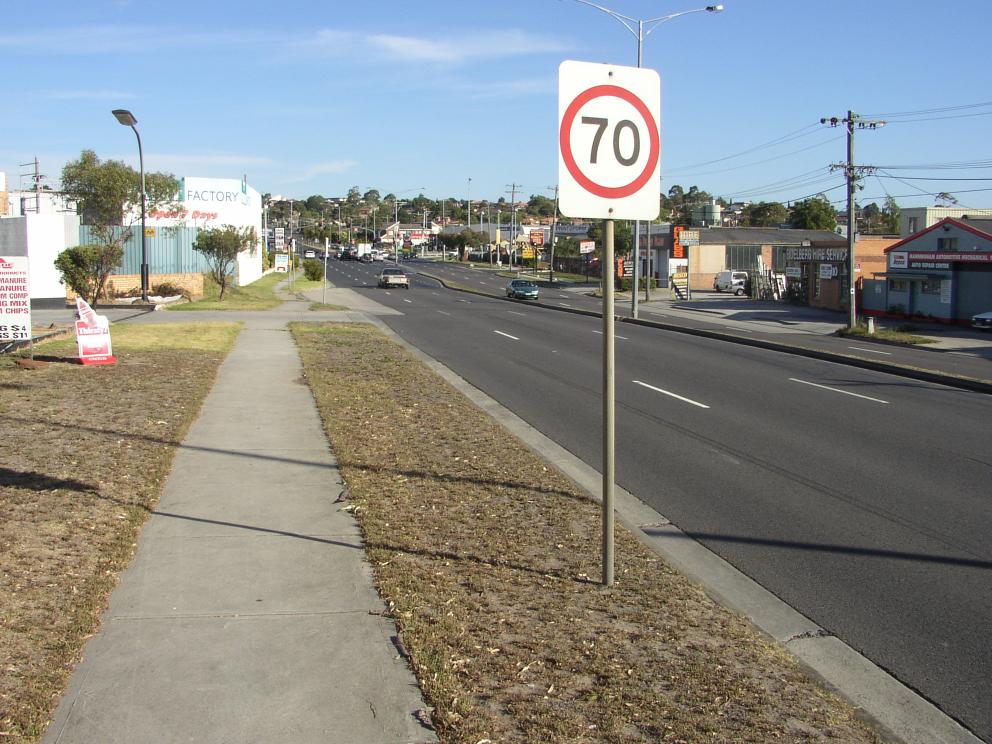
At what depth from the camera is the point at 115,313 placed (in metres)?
32.5

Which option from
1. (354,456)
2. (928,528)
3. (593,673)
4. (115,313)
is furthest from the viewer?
(115,313)

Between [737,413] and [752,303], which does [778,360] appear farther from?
[752,303]

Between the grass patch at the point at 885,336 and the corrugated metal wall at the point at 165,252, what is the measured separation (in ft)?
92.1

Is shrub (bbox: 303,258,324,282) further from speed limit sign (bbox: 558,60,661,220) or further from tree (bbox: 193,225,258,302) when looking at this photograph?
speed limit sign (bbox: 558,60,661,220)

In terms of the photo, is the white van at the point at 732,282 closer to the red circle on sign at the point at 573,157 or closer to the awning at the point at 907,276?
the awning at the point at 907,276

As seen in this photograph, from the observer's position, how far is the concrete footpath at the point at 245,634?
4172 mm

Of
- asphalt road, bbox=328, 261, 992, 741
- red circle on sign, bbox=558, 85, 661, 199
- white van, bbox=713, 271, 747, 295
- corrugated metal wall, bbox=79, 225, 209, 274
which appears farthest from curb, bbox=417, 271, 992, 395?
white van, bbox=713, 271, 747, 295

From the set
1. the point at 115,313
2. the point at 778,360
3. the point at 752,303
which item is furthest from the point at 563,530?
the point at 752,303

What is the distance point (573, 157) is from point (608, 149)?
0.23 metres

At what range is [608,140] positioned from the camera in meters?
5.49

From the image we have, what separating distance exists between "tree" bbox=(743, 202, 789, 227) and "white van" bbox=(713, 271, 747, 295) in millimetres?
90091

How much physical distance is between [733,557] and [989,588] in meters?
1.73

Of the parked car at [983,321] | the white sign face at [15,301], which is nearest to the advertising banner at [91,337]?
the white sign face at [15,301]

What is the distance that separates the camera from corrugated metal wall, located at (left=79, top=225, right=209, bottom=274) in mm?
40938
